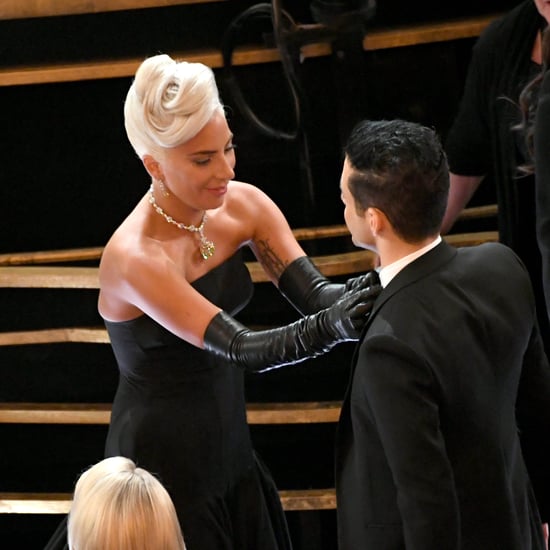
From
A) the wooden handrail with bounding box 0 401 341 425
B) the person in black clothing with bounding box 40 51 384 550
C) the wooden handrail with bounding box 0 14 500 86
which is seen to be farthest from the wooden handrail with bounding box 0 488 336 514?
the wooden handrail with bounding box 0 14 500 86

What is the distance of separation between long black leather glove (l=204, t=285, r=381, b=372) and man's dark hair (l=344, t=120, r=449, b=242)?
26cm

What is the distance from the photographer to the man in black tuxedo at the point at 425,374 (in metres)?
1.78

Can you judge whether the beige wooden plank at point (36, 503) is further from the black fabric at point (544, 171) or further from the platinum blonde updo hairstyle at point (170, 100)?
the black fabric at point (544, 171)

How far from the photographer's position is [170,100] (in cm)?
225

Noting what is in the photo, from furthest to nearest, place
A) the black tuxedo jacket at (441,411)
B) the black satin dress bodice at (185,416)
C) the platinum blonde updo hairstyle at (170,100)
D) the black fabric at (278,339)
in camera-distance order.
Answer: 1. the black satin dress bodice at (185,416)
2. the platinum blonde updo hairstyle at (170,100)
3. the black fabric at (278,339)
4. the black tuxedo jacket at (441,411)

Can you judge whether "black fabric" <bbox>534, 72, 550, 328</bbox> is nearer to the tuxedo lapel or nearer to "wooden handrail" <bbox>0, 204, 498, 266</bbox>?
the tuxedo lapel

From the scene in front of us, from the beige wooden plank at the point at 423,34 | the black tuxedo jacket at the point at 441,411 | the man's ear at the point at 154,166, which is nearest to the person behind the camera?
the black tuxedo jacket at the point at 441,411

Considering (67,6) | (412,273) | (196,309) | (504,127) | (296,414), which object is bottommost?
(296,414)

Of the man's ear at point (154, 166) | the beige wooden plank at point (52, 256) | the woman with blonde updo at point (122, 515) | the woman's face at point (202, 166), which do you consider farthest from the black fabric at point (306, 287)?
the beige wooden plank at point (52, 256)

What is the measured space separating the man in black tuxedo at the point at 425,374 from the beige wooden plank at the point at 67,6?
1.48 meters

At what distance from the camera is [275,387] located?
11.4 ft

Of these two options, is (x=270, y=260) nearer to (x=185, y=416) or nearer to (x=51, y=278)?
(x=185, y=416)

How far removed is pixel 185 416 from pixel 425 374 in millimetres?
826

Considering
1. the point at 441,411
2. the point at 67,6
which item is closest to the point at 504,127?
the point at 441,411
